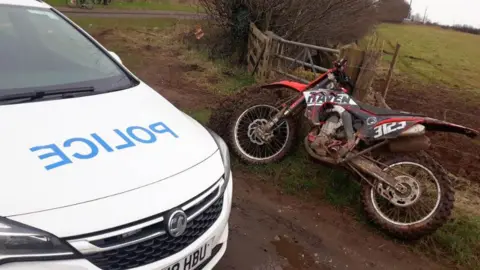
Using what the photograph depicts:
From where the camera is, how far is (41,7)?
3.48 m

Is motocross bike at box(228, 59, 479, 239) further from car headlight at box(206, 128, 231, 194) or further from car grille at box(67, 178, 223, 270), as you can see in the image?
car grille at box(67, 178, 223, 270)

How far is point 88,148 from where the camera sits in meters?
2.17

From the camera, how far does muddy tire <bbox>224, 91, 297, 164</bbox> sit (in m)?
4.55

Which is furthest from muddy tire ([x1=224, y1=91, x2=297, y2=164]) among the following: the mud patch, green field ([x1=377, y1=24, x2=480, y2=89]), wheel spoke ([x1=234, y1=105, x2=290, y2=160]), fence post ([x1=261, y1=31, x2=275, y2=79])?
green field ([x1=377, y1=24, x2=480, y2=89])

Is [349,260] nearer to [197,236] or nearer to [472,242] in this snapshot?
[472,242]

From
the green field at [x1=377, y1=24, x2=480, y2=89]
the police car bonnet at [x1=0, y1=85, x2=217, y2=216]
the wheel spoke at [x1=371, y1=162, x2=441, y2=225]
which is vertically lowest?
the green field at [x1=377, y1=24, x2=480, y2=89]

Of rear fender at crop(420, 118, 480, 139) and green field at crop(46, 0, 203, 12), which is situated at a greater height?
rear fender at crop(420, 118, 480, 139)

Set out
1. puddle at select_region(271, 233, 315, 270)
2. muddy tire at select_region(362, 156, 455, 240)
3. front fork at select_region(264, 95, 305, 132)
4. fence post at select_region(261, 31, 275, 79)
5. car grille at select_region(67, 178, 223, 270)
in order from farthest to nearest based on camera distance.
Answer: fence post at select_region(261, 31, 275, 79)
front fork at select_region(264, 95, 305, 132)
muddy tire at select_region(362, 156, 455, 240)
puddle at select_region(271, 233, 315, 270)
car grille at select_region(67, 178, 223, 270)

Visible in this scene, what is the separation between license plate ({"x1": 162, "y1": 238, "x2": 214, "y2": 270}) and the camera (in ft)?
6.97

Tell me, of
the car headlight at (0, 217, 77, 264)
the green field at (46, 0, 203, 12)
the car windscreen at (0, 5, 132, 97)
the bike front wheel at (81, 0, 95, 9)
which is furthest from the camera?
the green field at (46, 0, 203, 12)

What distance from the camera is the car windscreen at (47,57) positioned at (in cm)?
274

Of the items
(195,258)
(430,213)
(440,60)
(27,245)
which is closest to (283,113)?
(430,213)

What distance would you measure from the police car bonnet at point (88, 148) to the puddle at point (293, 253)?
1183mm

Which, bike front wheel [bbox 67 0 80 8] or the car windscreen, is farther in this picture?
bike front wheel [bbox 67 0 80 8]
